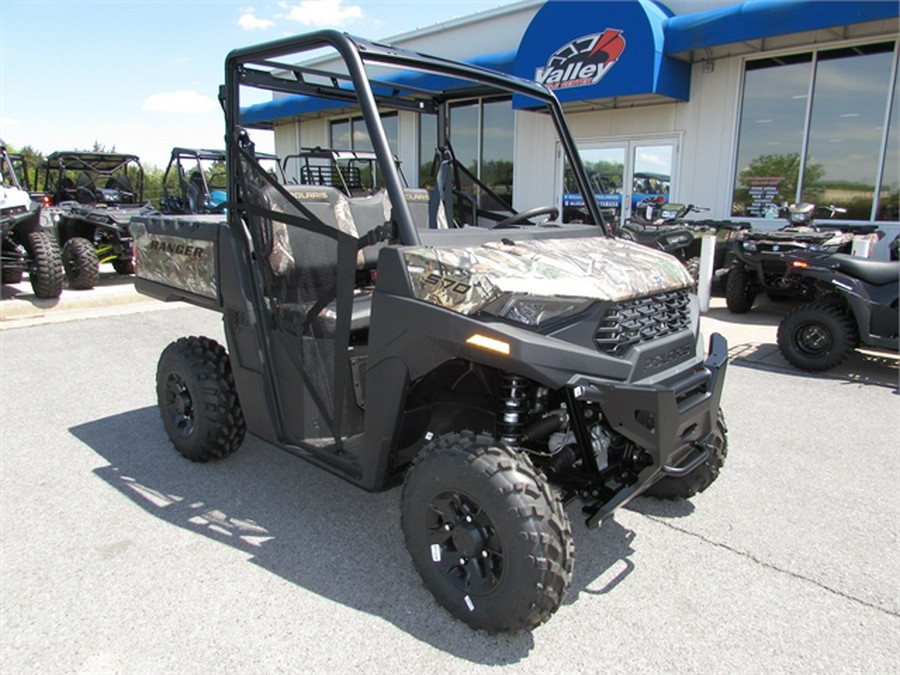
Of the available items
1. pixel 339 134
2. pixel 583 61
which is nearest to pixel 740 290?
pixel 583 61

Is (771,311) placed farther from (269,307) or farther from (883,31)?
(269,307)

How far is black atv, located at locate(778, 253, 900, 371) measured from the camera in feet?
18.2

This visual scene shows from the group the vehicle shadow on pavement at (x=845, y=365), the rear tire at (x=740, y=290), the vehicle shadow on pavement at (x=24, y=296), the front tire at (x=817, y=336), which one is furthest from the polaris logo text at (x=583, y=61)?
the vehicle shadow on pavement at (x=24, y=296)

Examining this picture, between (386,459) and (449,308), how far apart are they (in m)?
0.73

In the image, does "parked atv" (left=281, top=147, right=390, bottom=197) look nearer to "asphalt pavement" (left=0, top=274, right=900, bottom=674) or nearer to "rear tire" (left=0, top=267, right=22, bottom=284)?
"asphalt pavement" (left=0, top=274, right=900, bottom=674)

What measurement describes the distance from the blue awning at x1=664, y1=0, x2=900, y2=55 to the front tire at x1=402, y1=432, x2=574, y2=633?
8.63m

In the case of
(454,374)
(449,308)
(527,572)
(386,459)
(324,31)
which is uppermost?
(324,31)

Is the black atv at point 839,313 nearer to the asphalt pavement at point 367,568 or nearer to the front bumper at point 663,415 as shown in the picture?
the asphalt pavement at point 367,568

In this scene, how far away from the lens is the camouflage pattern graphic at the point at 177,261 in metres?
3.51

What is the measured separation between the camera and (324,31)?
8.43ft

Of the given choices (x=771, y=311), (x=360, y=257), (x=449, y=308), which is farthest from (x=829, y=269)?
(x=449, y=308)

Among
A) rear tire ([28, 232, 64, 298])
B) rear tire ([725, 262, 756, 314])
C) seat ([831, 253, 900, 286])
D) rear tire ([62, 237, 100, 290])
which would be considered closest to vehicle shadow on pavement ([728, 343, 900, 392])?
seat ([831, 253, 900, 286])

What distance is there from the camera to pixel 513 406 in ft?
8.00

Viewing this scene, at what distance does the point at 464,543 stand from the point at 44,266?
318 inches
